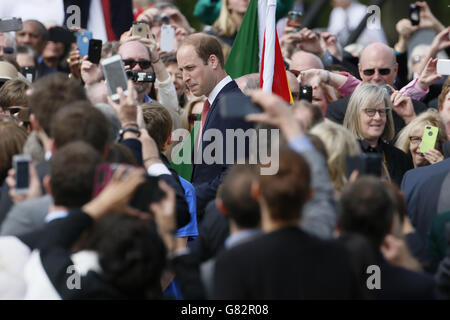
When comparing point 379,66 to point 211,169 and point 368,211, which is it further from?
point 368,211

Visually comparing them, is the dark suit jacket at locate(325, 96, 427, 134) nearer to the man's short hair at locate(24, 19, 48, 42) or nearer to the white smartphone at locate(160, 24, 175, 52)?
the white smartphone at locate(160, 24, 175, 52)

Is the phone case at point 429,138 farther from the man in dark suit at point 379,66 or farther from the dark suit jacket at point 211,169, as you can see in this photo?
the dark suit jacket at point 211,169

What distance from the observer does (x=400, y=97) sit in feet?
22.7

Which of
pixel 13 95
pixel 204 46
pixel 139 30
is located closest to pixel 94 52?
pixel 13 95

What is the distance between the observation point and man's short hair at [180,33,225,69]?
6.16m

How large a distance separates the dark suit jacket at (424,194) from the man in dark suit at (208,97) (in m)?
1.08

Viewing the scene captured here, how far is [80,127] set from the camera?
12.8 ft

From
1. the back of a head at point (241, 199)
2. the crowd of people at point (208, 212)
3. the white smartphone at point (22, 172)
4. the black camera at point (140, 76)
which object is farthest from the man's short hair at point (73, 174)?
the black camera at point (140, 76)

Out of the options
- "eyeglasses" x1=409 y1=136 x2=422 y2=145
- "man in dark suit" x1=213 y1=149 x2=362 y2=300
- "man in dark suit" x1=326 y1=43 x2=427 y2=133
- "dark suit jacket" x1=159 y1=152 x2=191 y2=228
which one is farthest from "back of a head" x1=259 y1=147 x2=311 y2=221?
"man in dark suit" x1=326 y1=43 x2=427 y2=133

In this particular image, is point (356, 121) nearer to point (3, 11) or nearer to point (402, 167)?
point (402, 167)

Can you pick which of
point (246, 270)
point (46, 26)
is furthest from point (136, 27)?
point (246, 270)

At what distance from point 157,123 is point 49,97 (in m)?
1.24

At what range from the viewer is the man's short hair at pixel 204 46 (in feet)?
20.2

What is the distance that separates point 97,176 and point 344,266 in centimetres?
110
